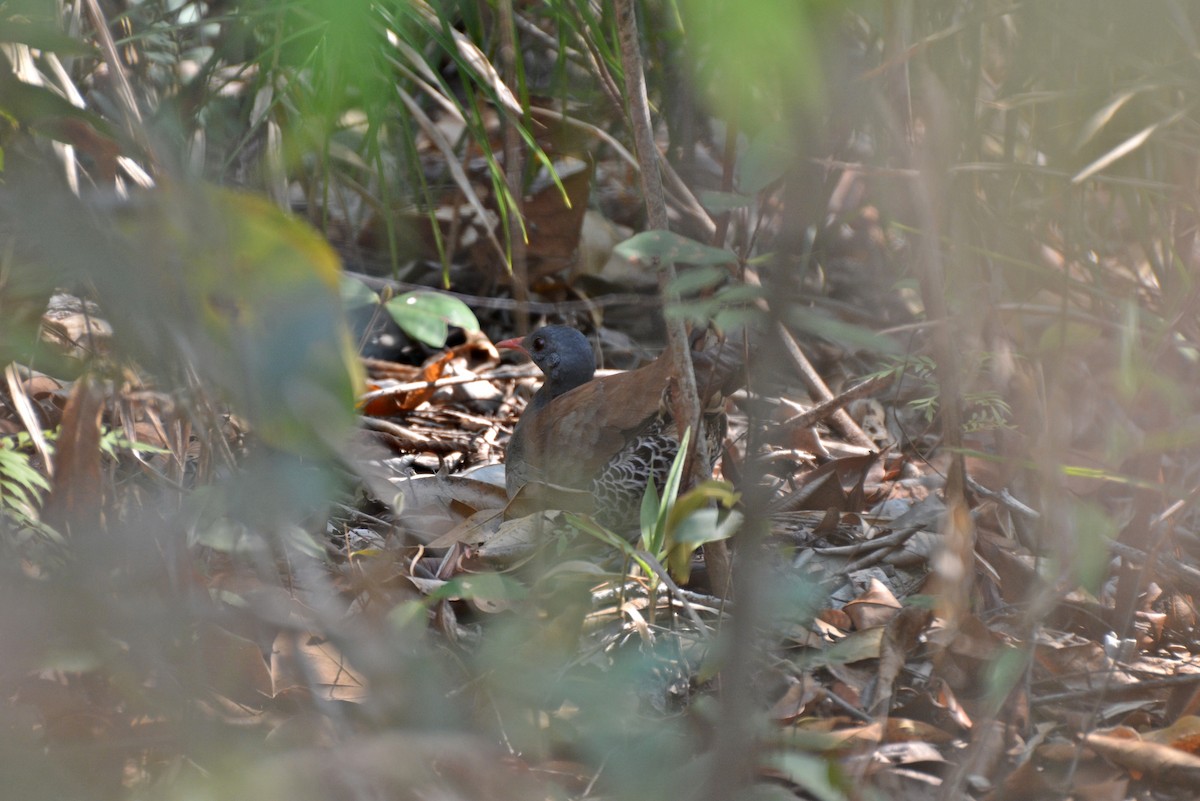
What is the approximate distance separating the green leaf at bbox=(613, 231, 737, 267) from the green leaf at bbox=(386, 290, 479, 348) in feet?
3.00

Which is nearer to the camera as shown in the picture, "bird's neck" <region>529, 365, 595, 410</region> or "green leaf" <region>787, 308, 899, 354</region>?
"green leaf" <region>787, 308, 899, 354</region>

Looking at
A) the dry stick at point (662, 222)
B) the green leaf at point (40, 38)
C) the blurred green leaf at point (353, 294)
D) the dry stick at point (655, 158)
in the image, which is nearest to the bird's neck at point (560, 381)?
the dry stick at point (655, 158)

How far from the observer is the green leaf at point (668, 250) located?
1.96m

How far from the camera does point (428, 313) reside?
2.91m

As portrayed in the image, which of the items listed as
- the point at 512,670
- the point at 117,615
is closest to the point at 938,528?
the point at 512,670

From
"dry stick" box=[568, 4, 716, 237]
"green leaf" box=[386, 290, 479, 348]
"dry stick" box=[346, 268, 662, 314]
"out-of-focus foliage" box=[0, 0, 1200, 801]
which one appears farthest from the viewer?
"dry stick" box=[346, 268, 662, 314]

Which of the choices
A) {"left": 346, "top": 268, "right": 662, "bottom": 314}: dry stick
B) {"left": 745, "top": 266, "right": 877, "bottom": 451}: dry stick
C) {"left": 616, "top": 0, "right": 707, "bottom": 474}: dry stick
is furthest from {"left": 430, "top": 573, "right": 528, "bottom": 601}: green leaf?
{"left": 346, "top": 268, "right": 662, "bottom": 314}: dry stick

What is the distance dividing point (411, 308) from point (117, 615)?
5.18ft

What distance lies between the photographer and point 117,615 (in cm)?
137

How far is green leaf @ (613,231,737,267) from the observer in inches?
77.1

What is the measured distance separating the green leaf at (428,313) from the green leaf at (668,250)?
3.00 feet

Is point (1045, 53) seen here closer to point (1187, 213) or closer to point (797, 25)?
point (1187, 213)

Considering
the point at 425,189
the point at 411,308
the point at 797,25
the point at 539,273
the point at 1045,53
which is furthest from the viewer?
the point at 539,273

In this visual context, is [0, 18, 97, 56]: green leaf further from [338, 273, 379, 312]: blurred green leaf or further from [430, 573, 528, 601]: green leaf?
[430, 573, 528, 601]: green leaf
